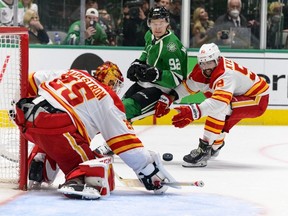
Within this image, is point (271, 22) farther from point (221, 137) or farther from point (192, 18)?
point (221, 137)

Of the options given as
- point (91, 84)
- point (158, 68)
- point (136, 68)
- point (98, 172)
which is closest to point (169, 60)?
point (158, 68)

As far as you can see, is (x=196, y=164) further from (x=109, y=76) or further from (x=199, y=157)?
(x=109, y=76)

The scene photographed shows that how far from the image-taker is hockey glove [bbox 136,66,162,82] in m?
4.98

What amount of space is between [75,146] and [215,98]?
146 cm

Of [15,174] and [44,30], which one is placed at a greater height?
[44,30]

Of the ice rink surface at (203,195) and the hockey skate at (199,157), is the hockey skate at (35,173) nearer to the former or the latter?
the ice rink surface at (203,195)

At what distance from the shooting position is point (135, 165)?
353 cm

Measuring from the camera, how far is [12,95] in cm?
396

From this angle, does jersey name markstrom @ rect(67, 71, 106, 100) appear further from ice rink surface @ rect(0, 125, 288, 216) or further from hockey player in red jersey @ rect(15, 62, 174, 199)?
ice rink surface @ rect(0, 125, 288, 216)

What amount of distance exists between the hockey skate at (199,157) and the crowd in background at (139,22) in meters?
2.81

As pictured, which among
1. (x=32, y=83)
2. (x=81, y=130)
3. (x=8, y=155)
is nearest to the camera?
(x=81, y=130)

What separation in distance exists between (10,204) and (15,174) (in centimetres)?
54

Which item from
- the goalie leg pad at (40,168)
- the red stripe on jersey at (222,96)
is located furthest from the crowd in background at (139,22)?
the goalie leg pad at (40,168)

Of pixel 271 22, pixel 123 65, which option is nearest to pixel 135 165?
pixel 123 65
